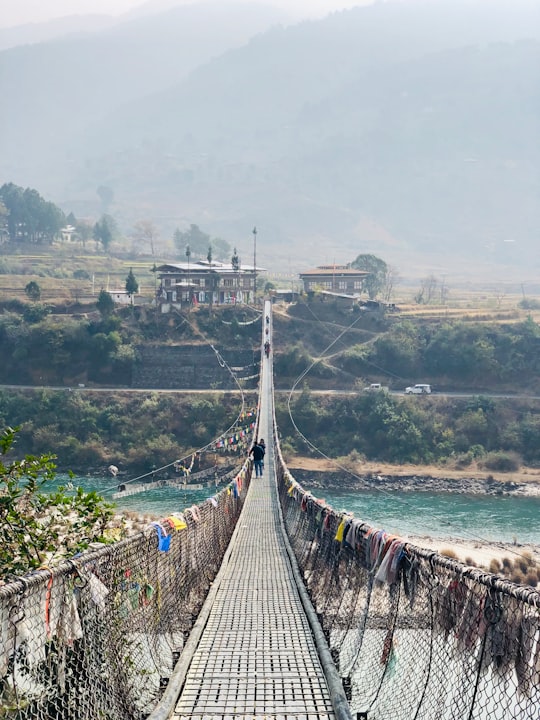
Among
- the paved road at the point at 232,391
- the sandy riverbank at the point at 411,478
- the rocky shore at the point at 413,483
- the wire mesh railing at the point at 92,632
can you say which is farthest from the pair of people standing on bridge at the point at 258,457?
the paved road at the point at 232,391

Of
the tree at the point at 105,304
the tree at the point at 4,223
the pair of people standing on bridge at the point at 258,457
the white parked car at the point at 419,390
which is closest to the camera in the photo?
the pair of people standing on bridge at the point at 258,457

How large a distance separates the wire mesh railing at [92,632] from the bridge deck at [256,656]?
0.21 m

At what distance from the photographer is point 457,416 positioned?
32.1 m

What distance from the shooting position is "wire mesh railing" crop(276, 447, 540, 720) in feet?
9.67

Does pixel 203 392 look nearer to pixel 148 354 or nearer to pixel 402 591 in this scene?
pixel 148 354

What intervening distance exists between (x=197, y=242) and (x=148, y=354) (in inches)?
2040

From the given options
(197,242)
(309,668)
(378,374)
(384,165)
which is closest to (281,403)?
(378,374)

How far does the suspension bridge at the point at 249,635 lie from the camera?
3037 millimetres

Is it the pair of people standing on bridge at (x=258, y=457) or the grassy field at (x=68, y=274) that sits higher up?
the grassy field at (x=68, y=274)

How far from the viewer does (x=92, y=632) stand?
3504 mm

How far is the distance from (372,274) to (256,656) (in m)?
48.2

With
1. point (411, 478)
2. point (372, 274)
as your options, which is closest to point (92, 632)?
point (411, 478)

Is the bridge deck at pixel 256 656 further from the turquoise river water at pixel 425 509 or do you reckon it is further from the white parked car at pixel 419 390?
the white parked car at pixel 419 390

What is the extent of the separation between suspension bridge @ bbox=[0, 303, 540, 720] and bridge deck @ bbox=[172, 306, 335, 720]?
0.5 inches
